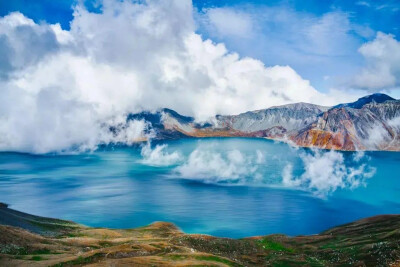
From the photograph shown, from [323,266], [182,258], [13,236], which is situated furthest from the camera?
[323,266]

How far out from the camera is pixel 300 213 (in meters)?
160

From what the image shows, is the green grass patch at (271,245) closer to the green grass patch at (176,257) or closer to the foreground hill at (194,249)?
the foreground hill at (194,249)

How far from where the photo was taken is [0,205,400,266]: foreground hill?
50.6 m

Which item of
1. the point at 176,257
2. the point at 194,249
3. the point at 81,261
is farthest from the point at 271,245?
the point at 81,261

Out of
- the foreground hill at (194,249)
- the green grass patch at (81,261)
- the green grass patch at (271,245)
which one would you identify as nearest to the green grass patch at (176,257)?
the foreground hill at (194,249)

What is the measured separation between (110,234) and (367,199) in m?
162

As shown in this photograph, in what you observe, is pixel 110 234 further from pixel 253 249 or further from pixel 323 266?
pixel 323 266

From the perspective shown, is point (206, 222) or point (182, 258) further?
point (206, 222)

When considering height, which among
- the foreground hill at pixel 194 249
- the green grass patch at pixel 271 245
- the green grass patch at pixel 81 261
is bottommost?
the green grass patch at pixel 271 245

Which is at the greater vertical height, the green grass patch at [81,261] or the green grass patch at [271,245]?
the green grass patch at [81,261]

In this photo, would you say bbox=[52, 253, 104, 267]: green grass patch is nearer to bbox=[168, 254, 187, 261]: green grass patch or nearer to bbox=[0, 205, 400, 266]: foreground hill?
bbox=[0, 205, 400, 266]: foreground hill

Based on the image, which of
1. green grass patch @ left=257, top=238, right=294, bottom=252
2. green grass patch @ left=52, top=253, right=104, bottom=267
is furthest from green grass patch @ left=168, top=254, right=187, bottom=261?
green grass patch @ left=257, top=238, right=294, bottom=252

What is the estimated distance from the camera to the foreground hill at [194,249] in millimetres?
50625

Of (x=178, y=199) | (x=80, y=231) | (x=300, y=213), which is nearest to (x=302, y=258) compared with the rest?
(x=80, y=231)
